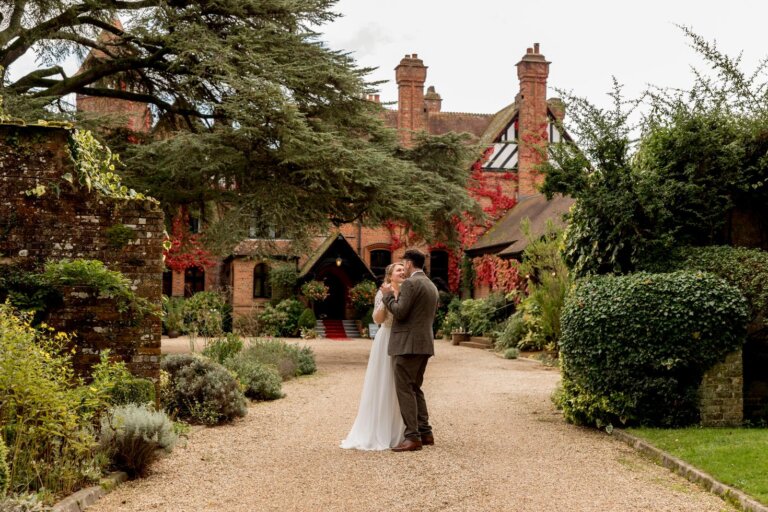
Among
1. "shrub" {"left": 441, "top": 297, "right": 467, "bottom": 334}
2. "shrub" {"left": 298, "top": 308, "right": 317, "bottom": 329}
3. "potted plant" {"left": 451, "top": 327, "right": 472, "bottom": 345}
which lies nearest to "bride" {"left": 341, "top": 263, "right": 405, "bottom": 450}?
"potted plant" {"left": 451, "top": 327, "right": 472, "bottom": 345}

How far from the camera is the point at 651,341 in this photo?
873 centimetres

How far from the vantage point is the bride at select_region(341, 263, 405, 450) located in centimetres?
792

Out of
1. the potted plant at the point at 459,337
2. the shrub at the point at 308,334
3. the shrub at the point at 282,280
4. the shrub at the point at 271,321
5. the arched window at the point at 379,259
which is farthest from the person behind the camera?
the arched window at the point at 379,259

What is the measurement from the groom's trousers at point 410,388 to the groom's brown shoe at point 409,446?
4 cm

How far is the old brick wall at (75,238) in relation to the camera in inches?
315

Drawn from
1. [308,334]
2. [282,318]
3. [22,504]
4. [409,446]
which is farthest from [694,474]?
[282,318]

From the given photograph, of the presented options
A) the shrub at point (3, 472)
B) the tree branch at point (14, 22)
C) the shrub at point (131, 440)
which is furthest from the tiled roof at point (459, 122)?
the shrub at point (3, 472)

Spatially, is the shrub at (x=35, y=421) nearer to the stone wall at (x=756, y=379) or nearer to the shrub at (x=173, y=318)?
the stone wall at (x=756, y=379)

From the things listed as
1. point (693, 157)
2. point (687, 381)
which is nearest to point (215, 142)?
point (693, 157)

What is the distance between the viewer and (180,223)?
66.8 ft

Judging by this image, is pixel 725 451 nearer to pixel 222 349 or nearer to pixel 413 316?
pixel 413 316

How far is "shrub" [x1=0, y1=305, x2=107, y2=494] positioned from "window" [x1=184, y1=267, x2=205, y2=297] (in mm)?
30487

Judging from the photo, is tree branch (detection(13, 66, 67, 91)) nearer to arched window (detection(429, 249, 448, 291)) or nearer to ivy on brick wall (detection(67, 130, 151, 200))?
ivy on brick wall (detection(67, 130, 151, 200))

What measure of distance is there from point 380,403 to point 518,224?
22992 millimetres
